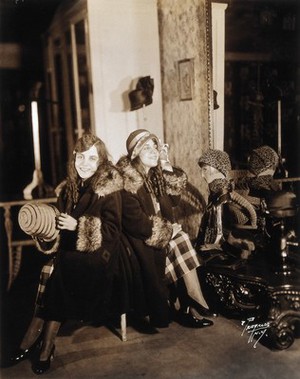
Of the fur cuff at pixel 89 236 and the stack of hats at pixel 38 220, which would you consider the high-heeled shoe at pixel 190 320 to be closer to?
the fur cuff at pixel 89 236

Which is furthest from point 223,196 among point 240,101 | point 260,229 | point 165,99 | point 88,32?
point 88,32

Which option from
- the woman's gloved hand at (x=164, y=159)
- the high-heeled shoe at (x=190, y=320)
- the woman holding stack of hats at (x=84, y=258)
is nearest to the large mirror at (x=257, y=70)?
the woman's gloved hand at (x=164, y=159)

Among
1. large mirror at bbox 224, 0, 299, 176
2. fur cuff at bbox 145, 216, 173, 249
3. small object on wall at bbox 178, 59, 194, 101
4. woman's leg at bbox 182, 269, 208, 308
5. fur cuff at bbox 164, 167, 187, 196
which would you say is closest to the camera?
fur cuff at bbox 145, 216, 173, 249

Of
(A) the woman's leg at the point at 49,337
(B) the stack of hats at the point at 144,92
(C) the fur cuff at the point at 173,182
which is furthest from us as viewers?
(B) the stack of hats at the point at 144,92

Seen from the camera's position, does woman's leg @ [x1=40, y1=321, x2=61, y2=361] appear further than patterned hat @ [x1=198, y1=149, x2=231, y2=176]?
No

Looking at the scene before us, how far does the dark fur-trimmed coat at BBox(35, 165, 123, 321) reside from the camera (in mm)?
2844

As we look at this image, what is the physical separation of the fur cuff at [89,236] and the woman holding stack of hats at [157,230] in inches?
9.1

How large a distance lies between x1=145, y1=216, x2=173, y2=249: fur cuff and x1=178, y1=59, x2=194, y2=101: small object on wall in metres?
1.51

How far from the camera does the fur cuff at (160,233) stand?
3.05 m

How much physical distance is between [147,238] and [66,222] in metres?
0.53

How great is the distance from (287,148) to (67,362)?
298cm

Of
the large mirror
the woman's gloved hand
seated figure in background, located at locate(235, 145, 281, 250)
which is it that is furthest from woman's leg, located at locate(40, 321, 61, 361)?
the large mirror
